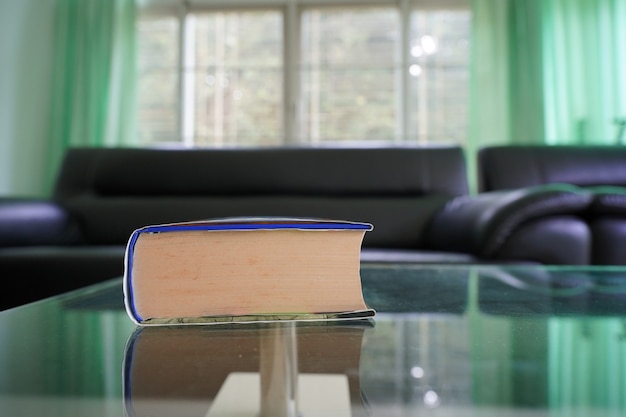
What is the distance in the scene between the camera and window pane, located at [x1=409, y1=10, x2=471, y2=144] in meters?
3.65

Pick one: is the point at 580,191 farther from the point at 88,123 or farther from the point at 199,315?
the point at 88,123

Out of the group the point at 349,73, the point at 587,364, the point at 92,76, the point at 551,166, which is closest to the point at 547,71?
the point at 349,73

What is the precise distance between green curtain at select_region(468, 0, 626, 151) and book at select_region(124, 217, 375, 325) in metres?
3.23

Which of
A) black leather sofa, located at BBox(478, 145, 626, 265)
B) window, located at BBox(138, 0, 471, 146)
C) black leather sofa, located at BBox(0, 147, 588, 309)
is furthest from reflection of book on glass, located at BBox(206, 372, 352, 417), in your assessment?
window, located at BBox(138, 0, 471, 146)

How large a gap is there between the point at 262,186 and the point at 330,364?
5.91ft

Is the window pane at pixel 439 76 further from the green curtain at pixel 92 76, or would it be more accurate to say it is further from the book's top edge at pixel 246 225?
the book's top edge at pixel 246 225

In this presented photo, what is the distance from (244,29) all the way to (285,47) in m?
0.30

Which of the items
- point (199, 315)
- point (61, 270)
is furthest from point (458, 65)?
point (199, 315)

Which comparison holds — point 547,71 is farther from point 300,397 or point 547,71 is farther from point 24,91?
point 300,397

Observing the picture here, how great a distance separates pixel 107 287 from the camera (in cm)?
69

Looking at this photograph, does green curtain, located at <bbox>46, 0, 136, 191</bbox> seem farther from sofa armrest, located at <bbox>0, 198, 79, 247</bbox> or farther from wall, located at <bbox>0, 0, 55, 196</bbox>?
sofa armrest, located at <bbox>0, 198, 79, 247</bbox>

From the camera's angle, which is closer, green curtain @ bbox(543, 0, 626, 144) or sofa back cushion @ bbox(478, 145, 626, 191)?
sofa back cushion @ bbox(478, 145, 626, 191)

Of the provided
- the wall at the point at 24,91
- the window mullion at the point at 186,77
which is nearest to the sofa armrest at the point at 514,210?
the window mullion at the point at 186,77

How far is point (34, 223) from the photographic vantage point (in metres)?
1.78
